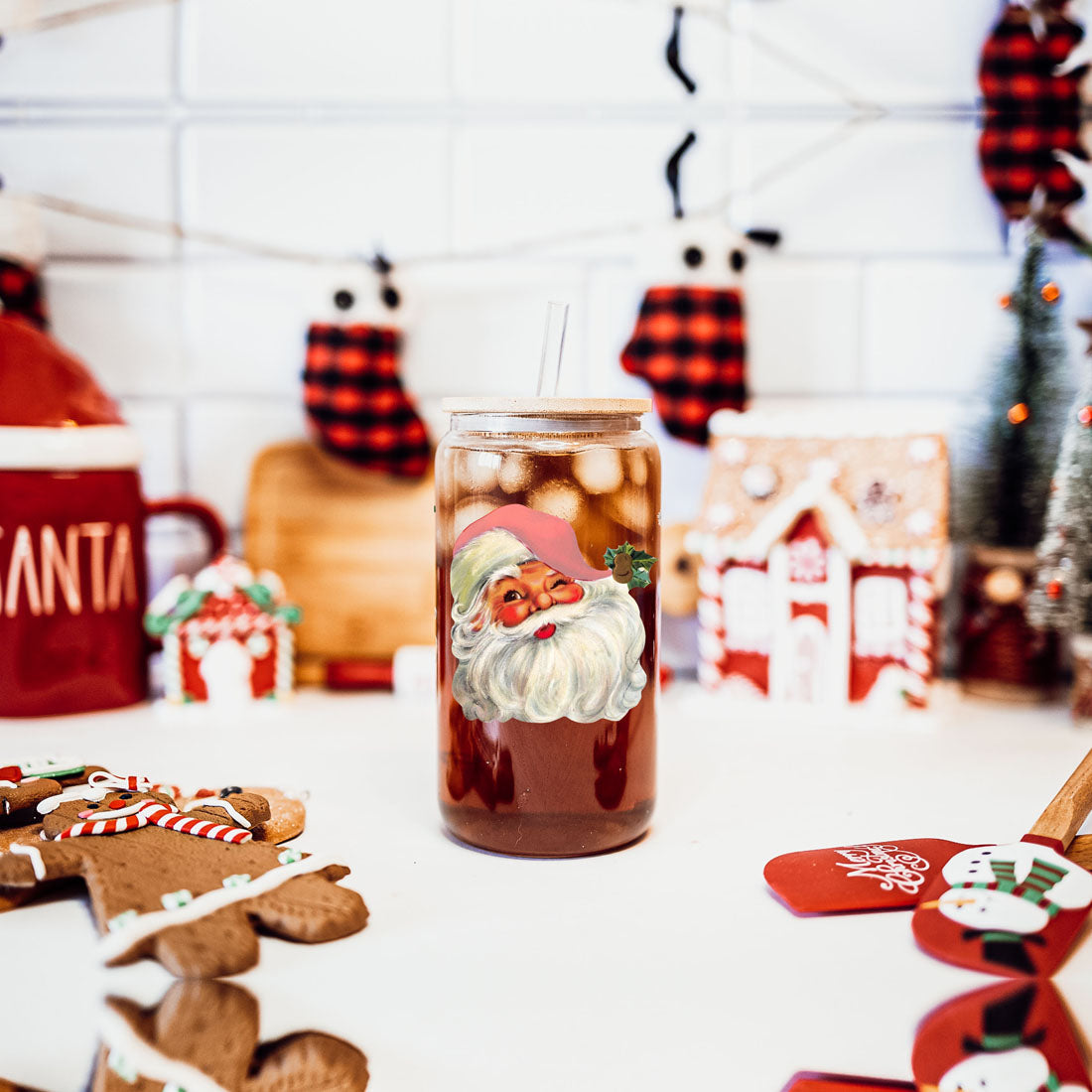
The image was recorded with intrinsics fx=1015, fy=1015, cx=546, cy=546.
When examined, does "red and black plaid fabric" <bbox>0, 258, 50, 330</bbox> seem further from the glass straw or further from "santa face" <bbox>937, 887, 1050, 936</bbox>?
"santa face" <bbox>937, 887, 1050, 936</bbox>

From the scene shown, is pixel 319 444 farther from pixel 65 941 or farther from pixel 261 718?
pixel 65 941

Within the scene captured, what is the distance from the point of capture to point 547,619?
0.52m

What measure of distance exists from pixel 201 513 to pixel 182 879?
52 cm

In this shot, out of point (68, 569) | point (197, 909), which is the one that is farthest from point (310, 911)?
point (68, 569)

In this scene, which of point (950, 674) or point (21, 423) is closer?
point (21, 423)

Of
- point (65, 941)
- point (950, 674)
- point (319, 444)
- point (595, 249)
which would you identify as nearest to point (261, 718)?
point (319, 444)

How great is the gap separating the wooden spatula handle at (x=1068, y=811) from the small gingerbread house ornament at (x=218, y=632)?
0.59 meters

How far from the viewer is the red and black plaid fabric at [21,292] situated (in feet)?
3.01

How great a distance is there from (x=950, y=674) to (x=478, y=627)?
2.05 ft

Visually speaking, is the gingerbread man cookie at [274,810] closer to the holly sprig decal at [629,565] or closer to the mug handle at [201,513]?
the holly sprig decal at [629,565]

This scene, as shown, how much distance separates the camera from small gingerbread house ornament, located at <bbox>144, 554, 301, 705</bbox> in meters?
0.85

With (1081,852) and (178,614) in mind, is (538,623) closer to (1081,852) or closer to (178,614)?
(1081,852)

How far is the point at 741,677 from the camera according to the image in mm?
879

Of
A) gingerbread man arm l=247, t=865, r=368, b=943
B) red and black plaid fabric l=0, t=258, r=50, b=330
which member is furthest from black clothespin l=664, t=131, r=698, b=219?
gingerbread man arm l=247, t=865, r=368, b=943
